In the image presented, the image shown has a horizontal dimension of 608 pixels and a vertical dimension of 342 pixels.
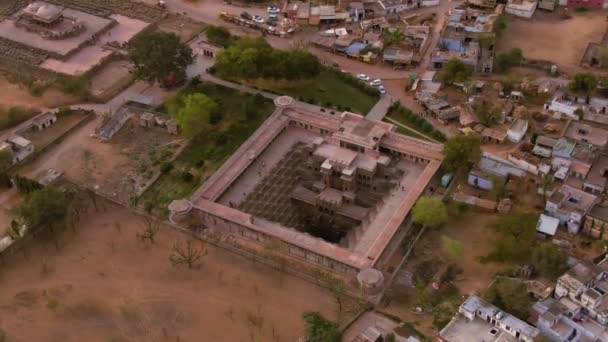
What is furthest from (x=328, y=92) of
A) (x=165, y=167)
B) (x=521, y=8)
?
(x=521, y=8)

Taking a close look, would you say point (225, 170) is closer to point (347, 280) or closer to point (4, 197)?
point (347, 280)

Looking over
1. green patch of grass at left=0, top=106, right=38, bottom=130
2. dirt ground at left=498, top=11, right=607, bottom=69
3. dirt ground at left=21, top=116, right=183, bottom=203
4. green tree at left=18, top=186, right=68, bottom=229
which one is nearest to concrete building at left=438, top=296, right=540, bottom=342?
dirt ground at left=21, top=116, right=183, bottom=203

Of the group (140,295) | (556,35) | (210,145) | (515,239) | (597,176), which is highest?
(597,176)

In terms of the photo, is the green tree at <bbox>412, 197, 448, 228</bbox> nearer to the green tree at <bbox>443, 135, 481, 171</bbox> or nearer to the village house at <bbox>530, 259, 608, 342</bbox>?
the green tree at <bbox>443, 135, 481, 171</bbox>

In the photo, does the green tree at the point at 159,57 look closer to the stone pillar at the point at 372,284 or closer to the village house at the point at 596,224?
the stone pillar at the point at 372,284

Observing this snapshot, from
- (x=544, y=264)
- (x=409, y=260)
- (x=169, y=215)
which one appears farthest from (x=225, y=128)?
(x=544, y=264)

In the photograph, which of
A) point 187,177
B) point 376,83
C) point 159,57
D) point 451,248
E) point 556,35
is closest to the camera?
point 451,248

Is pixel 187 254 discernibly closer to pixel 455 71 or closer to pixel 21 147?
pixel 21 147

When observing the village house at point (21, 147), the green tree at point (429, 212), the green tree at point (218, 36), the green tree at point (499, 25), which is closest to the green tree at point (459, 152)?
the green tree at point (429, 212)
